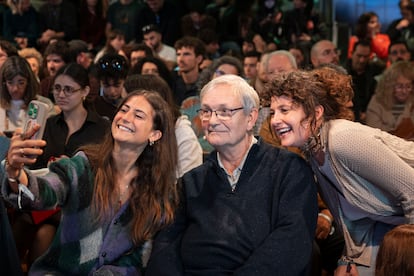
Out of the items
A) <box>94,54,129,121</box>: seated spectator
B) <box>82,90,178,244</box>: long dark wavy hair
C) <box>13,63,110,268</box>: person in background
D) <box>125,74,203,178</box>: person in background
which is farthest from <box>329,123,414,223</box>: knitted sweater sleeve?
<box>94,54,129,121</box>: seated spectator

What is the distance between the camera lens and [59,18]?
9172 millimetres

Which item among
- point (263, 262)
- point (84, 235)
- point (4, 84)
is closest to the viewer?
point (263, 262)

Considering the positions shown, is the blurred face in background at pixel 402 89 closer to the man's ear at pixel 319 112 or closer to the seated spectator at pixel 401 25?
the man's ear at pixel 319 112

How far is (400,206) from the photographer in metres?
3.34

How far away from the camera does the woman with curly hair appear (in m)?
3.22

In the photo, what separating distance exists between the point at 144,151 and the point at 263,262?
0.74 metres

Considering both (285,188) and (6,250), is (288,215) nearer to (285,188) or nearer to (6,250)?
(285,188)

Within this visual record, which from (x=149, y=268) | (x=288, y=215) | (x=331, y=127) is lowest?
(x=149, y=268)

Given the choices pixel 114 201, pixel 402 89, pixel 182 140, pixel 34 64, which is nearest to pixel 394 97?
pixel 402 89

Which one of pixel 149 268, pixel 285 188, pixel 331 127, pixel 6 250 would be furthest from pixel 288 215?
pixel 6 250

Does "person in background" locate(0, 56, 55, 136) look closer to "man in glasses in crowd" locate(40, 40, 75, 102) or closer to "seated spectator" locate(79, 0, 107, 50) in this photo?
"man in glasses in crowd" locate(40, 40, 75, 102)

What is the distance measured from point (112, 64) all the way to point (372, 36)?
443cm

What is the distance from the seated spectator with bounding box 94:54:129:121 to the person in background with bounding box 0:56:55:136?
38cm

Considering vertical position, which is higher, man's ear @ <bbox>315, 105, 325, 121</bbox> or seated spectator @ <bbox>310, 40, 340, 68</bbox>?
man's ear @ <bbox>315, 105, 325, 121</bbox>
